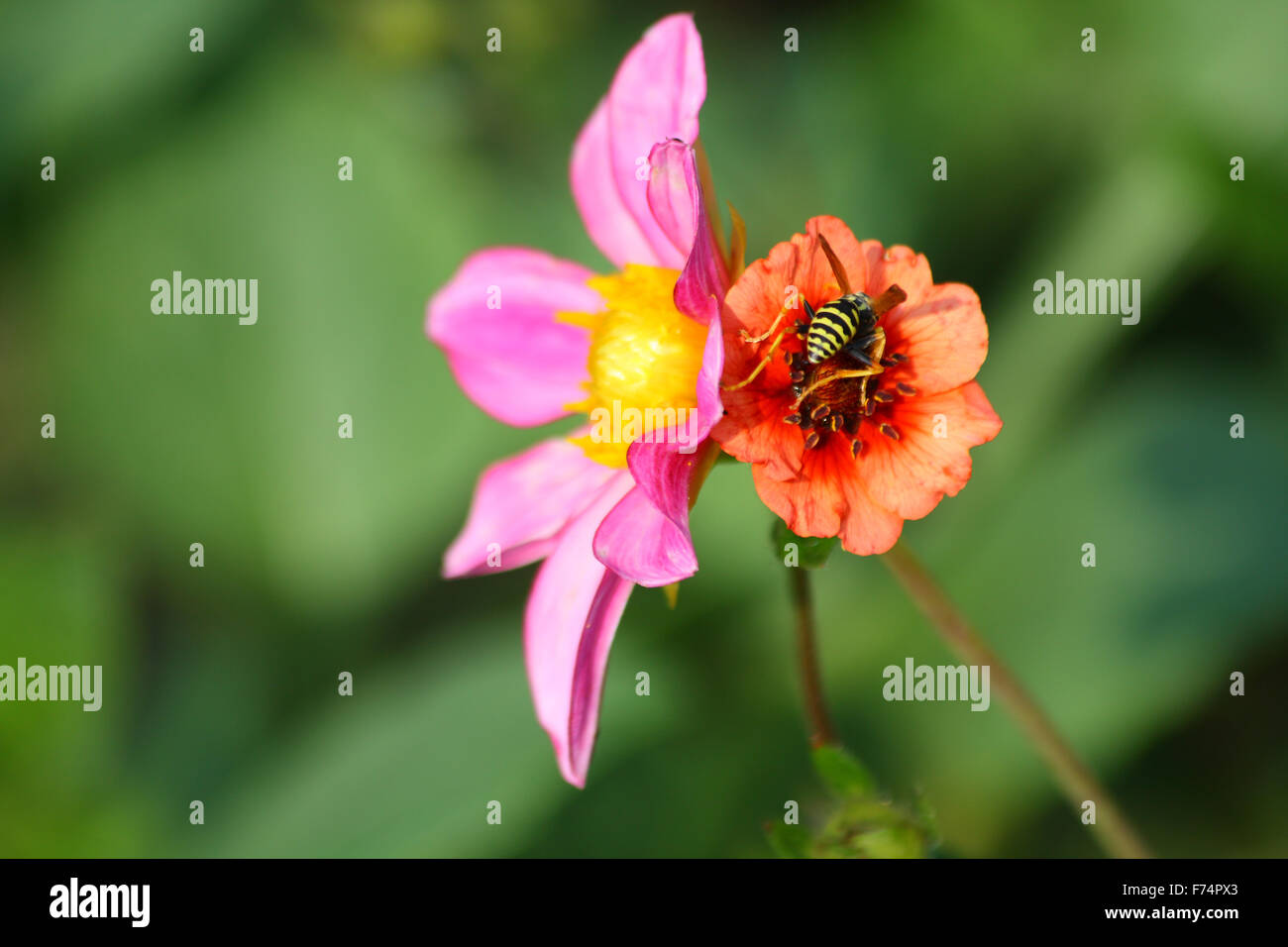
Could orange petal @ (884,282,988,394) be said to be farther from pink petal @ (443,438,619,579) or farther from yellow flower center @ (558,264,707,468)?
pink petal @ (443,438,619,579)

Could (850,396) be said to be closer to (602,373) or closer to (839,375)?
(839,375)

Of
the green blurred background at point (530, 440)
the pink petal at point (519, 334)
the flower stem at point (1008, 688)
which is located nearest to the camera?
the flower stem at point (1008, 688)

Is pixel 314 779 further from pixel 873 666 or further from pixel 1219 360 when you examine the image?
pixel 1219 360

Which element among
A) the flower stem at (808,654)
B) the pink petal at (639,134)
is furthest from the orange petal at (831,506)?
the pink petal at (639,134)

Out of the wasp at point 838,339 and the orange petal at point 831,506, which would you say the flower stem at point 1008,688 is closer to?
the orange petal at point 831,506

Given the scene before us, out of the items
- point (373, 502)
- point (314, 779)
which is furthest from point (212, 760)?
point (373, 502)

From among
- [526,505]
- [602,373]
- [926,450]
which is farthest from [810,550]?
[526,505]

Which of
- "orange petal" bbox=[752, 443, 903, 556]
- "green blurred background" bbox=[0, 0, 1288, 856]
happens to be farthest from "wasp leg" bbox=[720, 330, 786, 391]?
"green blurred background" bbox=[0, 0, 1288, 856]
